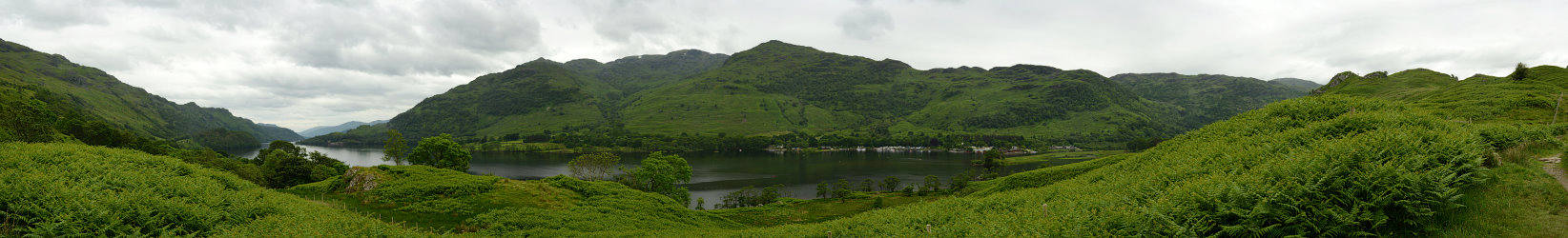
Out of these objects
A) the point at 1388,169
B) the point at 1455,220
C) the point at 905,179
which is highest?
the point at 1388,169

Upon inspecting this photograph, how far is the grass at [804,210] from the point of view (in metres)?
59.7

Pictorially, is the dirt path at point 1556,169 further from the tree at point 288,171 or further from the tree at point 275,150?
A: the tree at point 275,150

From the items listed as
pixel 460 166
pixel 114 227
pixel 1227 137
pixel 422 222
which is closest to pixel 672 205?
pixel 422 222

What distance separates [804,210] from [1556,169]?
62.9m

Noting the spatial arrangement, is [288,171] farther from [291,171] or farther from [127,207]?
[127,207]

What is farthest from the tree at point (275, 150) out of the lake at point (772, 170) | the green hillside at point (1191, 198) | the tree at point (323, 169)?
the green hillside at point (1191, 198)

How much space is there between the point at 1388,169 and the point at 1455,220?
1.40m

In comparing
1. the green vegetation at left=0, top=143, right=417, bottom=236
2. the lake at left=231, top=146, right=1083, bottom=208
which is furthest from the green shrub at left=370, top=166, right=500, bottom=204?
the lake at left=231, top=146, right=1083, bottom=208

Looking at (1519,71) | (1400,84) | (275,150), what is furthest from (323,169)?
(1400,84)

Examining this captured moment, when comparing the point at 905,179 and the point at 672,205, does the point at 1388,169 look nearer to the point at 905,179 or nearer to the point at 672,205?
the point at 672,205

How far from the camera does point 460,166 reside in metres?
78.3

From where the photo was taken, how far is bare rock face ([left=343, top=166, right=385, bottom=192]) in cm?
4166

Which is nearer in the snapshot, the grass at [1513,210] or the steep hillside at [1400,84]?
the grass at [1513,210]

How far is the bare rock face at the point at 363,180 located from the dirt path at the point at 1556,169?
188 feet
